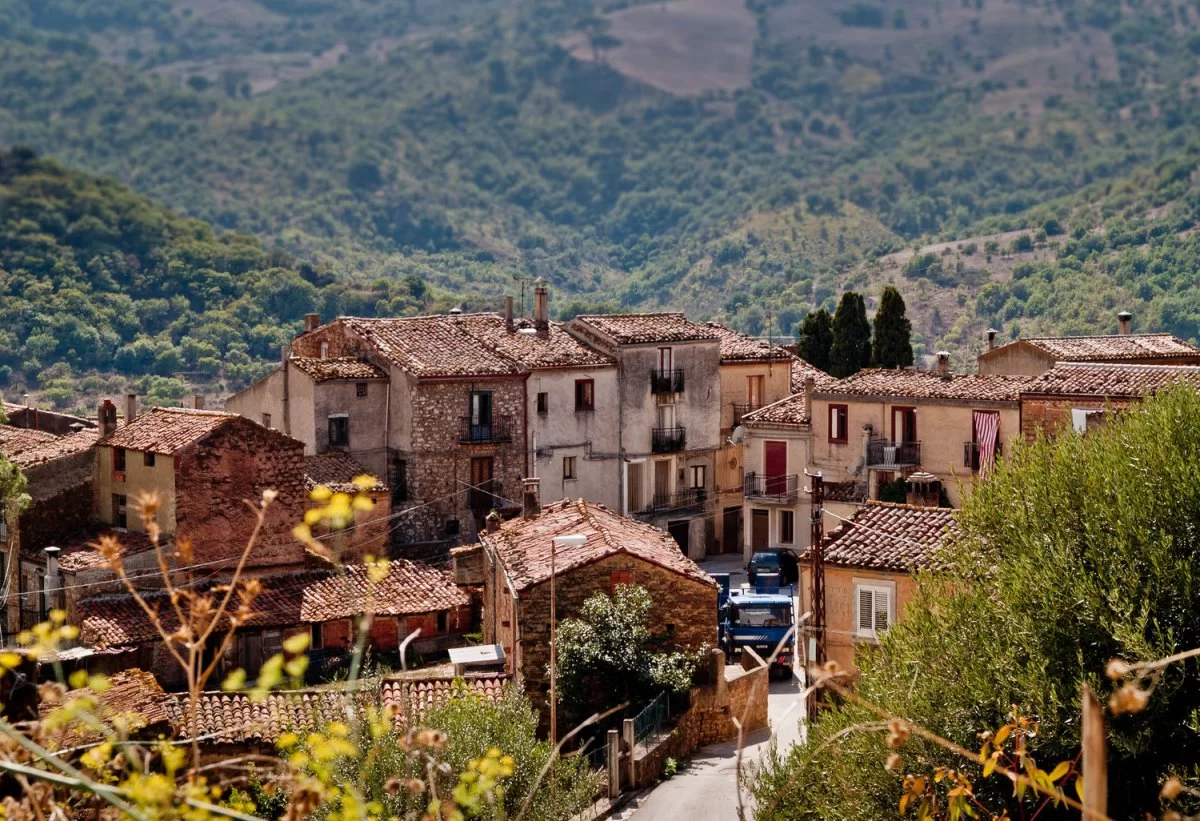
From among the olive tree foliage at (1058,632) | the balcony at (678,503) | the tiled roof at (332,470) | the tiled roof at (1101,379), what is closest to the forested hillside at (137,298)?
the balcony at (678,503)

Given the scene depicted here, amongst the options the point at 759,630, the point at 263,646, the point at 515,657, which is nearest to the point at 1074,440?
the point at 515,657

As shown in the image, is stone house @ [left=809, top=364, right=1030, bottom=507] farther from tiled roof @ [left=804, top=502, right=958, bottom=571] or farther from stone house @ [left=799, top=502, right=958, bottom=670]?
stone house @ [left=799, top=502, right=958, bottom=670]

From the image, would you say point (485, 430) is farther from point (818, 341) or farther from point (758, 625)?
point (818, 341)

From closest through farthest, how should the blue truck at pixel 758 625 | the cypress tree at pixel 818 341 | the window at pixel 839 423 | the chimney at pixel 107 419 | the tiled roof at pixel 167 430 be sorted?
the blue truck at pixel 758 625
the tiled roof at pixel 167 430
the chimney at pixel 107 419
the window at pixel 839 423
the cypress tree at pixel 818 341

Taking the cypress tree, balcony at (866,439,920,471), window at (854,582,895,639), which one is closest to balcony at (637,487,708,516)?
balcony at (866,439,920,471)

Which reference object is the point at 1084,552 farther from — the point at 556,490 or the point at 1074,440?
the point at 556,490

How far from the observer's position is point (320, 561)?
45.3 meters

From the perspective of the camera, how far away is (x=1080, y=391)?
42.1 metres

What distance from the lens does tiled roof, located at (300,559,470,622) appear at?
42.2 m

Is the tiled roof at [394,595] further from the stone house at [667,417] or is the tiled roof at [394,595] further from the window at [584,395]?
the stone house at [667,417]

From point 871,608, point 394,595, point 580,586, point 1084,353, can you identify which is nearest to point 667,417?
point 1084,353

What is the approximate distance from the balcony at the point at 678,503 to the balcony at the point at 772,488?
298cm

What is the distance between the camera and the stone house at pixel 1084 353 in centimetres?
5584

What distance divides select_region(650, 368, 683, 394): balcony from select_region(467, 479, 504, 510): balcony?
5938 mm
